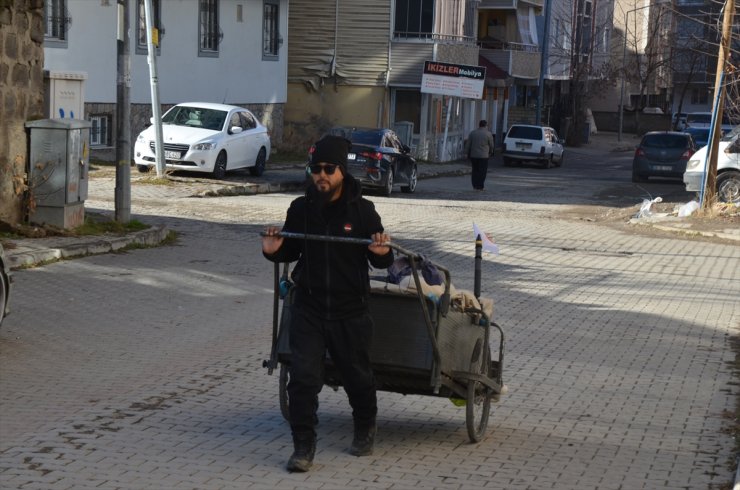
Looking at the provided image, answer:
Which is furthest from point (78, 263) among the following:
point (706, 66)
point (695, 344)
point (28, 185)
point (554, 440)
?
point (706, 66)

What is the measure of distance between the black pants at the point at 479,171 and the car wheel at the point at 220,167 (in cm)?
709

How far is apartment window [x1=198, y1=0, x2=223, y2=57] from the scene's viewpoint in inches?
1374

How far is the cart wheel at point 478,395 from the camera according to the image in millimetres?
7113

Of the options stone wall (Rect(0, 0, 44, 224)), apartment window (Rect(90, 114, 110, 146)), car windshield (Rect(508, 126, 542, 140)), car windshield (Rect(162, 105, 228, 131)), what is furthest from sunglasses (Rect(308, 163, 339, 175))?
car windshield (Rect(508, 126, 542, 140))

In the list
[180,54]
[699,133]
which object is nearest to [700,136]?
[699,133]

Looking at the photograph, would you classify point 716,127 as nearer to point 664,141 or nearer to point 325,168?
point 664,141

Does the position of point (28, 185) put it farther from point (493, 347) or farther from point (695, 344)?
point (695, 344)

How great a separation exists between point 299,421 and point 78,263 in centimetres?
806

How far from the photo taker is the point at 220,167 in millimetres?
27234

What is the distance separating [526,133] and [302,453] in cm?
4162

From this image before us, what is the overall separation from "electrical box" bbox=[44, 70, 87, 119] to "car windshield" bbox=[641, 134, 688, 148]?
80.3 ft

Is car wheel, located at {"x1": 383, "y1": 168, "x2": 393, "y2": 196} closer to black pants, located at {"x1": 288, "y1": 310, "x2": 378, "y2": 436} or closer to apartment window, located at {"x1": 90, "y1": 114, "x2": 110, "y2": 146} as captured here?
apartment window, located at {"x1": 90, "y1": 114, "x2": 110, "y2": 146}

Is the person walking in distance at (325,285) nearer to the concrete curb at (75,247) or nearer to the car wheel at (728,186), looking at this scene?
the concrete curb at (75,247)

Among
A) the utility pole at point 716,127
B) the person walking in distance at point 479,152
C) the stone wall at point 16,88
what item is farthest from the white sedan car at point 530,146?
the stone wall at point 16,88
